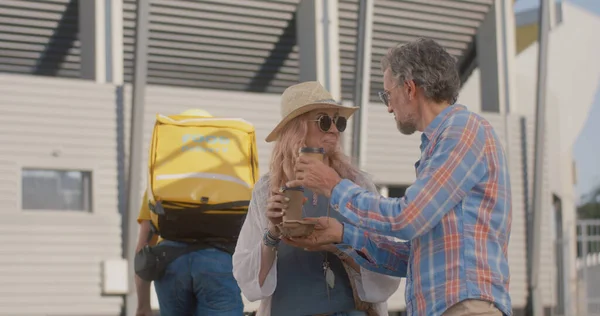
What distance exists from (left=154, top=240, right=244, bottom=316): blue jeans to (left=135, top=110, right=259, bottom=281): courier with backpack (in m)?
0.04

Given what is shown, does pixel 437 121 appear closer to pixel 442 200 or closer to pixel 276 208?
pixel 442 200

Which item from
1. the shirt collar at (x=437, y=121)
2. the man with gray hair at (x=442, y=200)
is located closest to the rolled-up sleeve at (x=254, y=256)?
the man with gray hair at (x=442, y=200)

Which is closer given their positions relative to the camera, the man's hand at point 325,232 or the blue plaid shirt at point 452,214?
the blue plaid shirt at point 452,214

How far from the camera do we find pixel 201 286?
4914 mm

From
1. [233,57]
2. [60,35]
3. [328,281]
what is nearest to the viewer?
[328,281]

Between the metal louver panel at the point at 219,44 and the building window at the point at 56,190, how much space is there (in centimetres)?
249

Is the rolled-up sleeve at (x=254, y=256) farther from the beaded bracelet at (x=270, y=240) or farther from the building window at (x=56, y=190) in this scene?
the building window at (x=56, y=190)

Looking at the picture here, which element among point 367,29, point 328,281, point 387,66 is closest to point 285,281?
point 328,281

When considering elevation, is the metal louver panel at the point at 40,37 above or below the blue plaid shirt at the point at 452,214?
above

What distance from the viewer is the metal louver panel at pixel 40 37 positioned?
49.8 feet

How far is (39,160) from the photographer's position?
Answer: 14281mm

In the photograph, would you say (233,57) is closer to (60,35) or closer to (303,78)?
(303,78)

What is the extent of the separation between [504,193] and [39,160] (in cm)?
1200

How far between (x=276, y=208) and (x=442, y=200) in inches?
27.3
